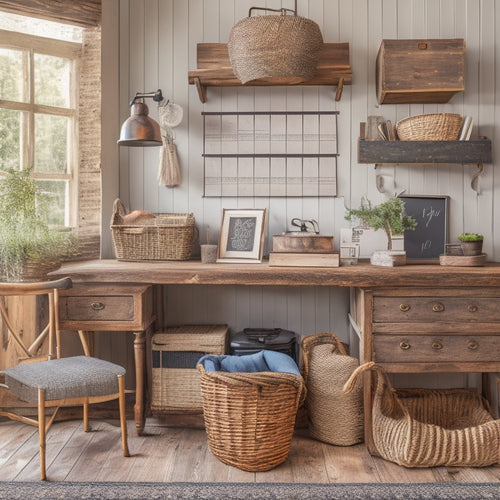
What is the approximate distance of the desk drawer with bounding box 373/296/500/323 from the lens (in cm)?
259

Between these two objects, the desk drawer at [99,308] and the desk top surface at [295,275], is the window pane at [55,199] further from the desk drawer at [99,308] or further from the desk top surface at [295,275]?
the desk drawer at [99,308]

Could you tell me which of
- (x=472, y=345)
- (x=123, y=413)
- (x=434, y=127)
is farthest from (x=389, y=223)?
(x=123, y=413)

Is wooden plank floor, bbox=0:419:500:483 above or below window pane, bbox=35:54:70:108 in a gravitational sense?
below

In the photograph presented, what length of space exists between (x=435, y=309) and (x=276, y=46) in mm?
1558

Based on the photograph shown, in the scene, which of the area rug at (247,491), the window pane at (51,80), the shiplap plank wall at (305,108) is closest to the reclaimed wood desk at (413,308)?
the area rug at (247,491)

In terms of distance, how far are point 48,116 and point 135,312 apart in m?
1.45

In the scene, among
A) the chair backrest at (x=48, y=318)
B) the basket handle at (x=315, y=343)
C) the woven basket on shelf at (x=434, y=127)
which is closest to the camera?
the chair backrest at (x=48, y=318)

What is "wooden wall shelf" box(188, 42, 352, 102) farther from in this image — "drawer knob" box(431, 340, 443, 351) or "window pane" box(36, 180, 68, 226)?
"drawer knob" box(431, 340, 443, 351)

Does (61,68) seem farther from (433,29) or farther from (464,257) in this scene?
(464,257)

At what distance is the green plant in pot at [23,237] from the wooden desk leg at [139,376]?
2.03 feet

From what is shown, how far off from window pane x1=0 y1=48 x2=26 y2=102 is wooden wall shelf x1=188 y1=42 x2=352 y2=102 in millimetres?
1049

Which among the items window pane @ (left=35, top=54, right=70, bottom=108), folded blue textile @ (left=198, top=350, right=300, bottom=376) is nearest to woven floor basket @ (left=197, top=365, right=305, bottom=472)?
folded blue textile @ (left=198, top=350, right=300, bottom=376)

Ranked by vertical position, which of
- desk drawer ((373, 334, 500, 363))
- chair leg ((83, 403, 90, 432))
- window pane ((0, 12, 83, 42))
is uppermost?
window pane ((0, 12, 83, 42))

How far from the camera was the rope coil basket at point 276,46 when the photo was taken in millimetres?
2713
